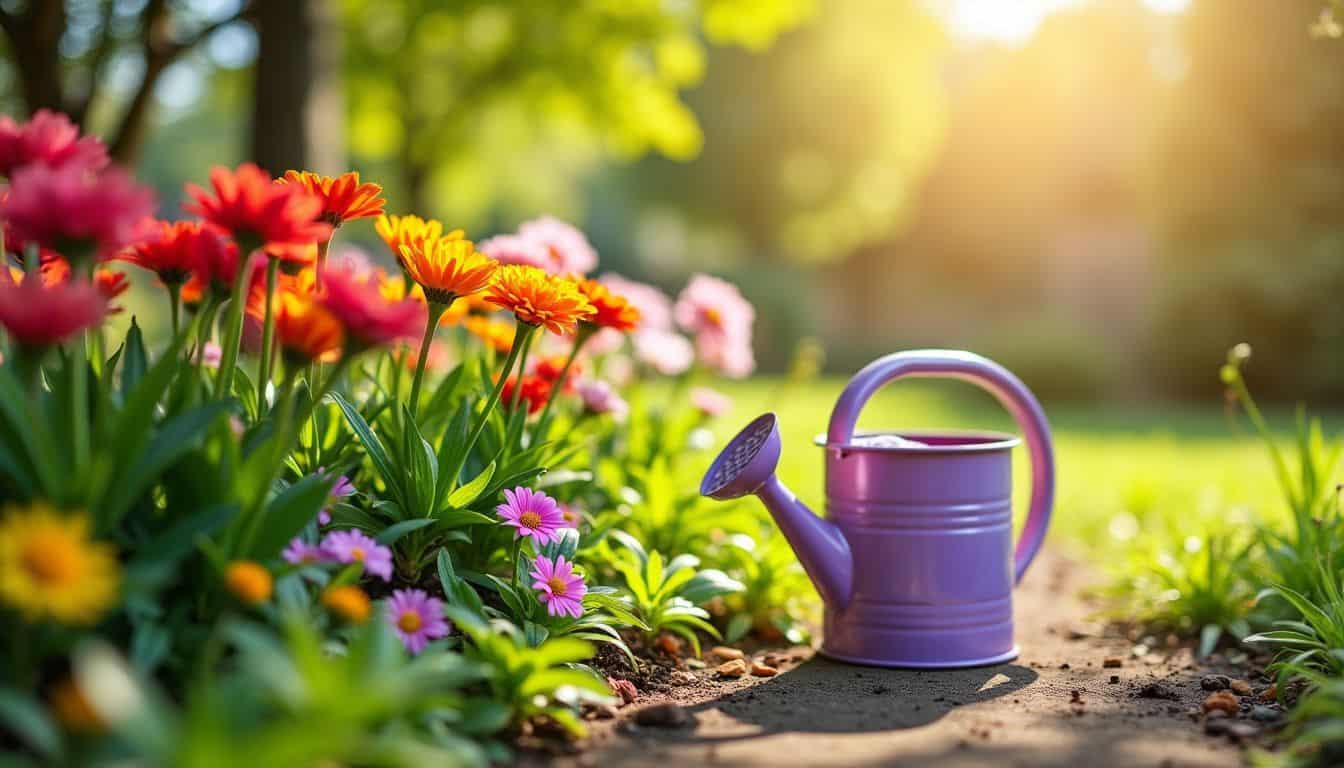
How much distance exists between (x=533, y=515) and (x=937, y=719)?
2.97 ft

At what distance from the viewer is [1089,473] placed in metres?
6.89

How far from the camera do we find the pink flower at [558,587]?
227 centimetres

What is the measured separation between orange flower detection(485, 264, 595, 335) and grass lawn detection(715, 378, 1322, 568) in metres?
1.63

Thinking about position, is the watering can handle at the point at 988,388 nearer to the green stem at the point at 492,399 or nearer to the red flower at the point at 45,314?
the green stem at the point at 492,399

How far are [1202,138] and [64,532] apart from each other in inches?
492

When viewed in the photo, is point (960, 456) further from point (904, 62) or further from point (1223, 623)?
point (904, 62)

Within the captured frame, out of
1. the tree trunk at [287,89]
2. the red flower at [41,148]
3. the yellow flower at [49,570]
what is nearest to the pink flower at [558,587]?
the yellow flower at [49,570]

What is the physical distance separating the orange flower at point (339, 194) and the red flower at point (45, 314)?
0.64m

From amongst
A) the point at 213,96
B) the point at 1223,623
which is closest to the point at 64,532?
the point at 1223,623

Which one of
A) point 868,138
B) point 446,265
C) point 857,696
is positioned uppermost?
point 868,138

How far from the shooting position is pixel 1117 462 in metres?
7.38

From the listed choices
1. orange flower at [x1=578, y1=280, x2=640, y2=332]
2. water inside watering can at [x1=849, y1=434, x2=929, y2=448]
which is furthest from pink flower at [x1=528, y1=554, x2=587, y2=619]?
water inside watering can at [x1=849, y1=434, x2=929, y2=448]

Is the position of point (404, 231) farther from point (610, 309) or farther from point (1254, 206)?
point (1254, 206)

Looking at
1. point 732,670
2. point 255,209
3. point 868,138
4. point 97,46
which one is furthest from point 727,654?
point 868,138
